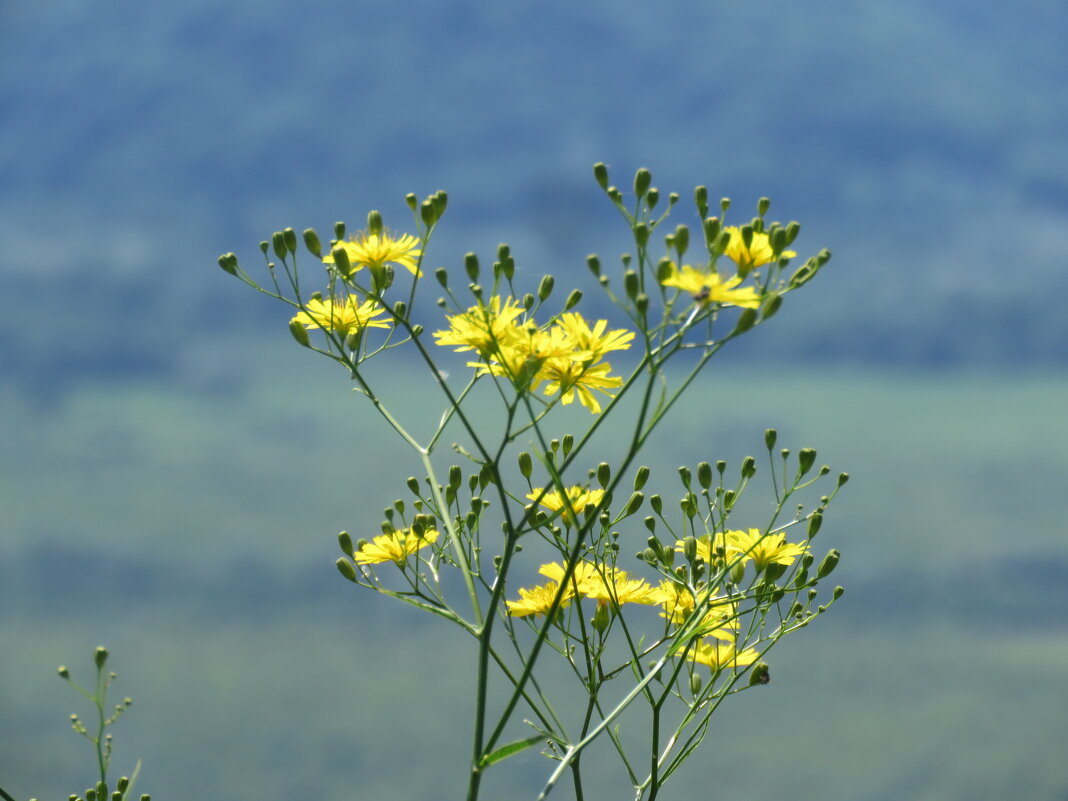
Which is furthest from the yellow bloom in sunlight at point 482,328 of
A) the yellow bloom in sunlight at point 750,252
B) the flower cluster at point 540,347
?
the yellow bloom in sunlight at point 750,252

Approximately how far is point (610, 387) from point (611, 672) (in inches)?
23.2

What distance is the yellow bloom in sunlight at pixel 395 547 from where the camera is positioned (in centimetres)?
214

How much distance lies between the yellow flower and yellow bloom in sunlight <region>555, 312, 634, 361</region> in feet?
1.78

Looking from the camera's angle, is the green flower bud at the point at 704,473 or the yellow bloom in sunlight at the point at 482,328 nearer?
the yellow bloom in sunlight at the point at 482,328

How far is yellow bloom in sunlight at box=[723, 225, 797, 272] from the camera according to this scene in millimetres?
1801

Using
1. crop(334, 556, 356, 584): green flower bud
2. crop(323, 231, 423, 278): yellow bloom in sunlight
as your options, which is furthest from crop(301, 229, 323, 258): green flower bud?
crop(334, 556, 356, 584): green flower bud

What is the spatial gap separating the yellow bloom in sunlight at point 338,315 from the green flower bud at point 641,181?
552 mm

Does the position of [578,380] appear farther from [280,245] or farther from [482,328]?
[280,245]

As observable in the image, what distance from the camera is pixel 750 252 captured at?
1.80 m

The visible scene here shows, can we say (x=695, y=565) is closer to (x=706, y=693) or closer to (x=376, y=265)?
(x=706, y=693)

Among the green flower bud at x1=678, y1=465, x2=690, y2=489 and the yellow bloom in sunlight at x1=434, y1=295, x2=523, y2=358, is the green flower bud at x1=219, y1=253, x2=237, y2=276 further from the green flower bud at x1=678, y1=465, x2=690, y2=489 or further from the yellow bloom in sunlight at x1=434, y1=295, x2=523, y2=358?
the green flower bud at x1=678, y1=465, x2=690, y2=489

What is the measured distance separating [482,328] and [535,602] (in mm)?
650

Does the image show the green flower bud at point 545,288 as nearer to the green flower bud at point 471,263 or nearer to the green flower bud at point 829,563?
the green flower bud at point 471,263

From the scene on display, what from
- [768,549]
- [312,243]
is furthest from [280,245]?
[768,549]
